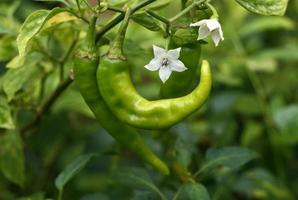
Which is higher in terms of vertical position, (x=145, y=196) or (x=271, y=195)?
(x=145, y=196)

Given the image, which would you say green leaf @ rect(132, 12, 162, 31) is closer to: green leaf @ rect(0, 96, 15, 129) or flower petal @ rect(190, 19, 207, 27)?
flower petal @ rect(190, 19, 207, 27)

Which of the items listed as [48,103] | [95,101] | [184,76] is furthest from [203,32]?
[48,103]

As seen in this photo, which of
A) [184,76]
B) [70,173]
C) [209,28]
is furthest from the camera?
[70,173]

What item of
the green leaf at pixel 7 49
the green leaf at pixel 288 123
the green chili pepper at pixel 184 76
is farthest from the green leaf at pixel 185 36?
the green leaf at pixel 288 123

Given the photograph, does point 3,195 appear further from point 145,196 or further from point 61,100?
point 145,196

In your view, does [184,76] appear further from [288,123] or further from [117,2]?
[288,123]

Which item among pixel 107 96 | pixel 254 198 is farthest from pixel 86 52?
pixel 254 198
